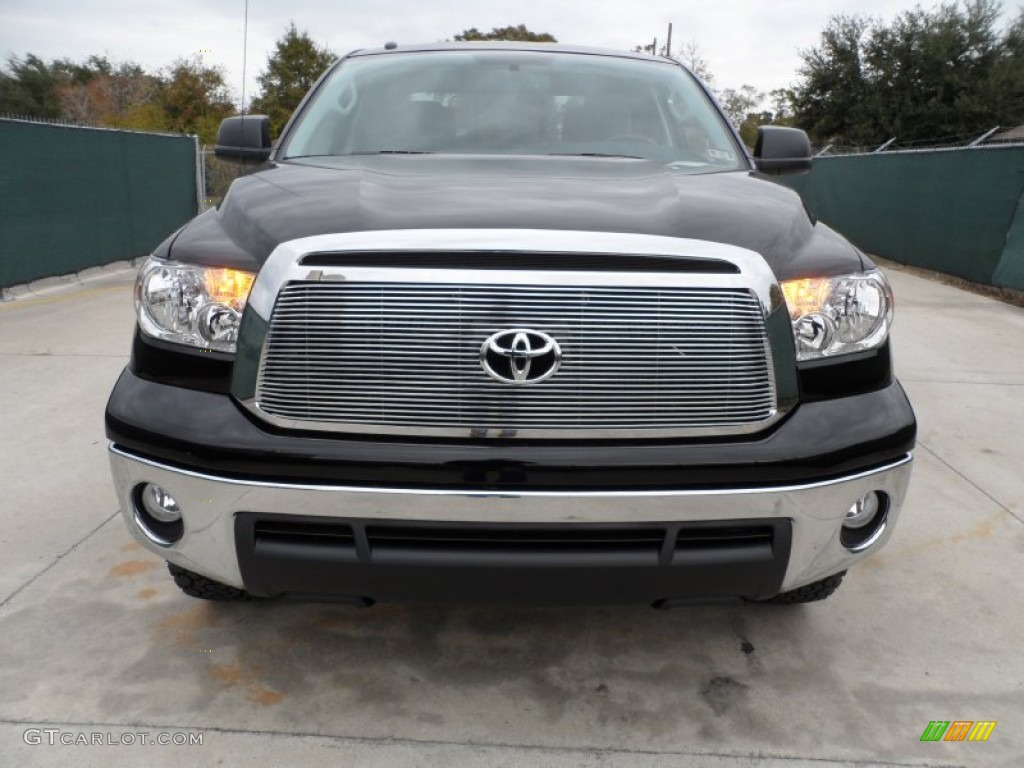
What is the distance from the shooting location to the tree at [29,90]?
46375 millimetres

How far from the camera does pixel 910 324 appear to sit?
27.4 feet

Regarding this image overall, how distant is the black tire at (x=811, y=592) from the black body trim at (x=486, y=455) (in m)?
0.68

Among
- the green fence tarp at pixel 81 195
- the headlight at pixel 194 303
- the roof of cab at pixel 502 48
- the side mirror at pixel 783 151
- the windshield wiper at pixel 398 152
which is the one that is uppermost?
the roof of cab at pixel 502 48

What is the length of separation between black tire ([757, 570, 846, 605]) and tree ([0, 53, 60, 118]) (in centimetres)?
5217

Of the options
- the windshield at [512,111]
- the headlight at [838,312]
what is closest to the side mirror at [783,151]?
the windshield at [512,111]

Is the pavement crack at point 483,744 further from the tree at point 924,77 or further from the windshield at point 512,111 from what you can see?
the tree at point 924,77

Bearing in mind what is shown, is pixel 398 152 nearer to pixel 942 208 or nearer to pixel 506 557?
pixel 506 557

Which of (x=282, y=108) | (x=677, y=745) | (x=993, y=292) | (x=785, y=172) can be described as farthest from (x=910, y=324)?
(x=282, y=108)

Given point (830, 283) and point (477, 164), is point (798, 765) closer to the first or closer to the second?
point (830, 283)

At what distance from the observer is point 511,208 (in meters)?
2.16

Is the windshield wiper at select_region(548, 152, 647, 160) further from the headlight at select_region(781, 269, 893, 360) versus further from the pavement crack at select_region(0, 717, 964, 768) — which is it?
the pavement crack at select_region(0, 717, 964, 768)

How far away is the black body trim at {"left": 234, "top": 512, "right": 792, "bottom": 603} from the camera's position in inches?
80.7

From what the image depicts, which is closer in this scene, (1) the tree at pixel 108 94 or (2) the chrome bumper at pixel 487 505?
(2) the chrome bumper at pixel 487 505

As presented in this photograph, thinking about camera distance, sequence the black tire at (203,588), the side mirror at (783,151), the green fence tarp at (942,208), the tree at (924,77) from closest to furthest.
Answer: the black tire at (203,588) < the side mirror at (783,151) < the green fence tarp at (942,208) < the tree at (924,77)
